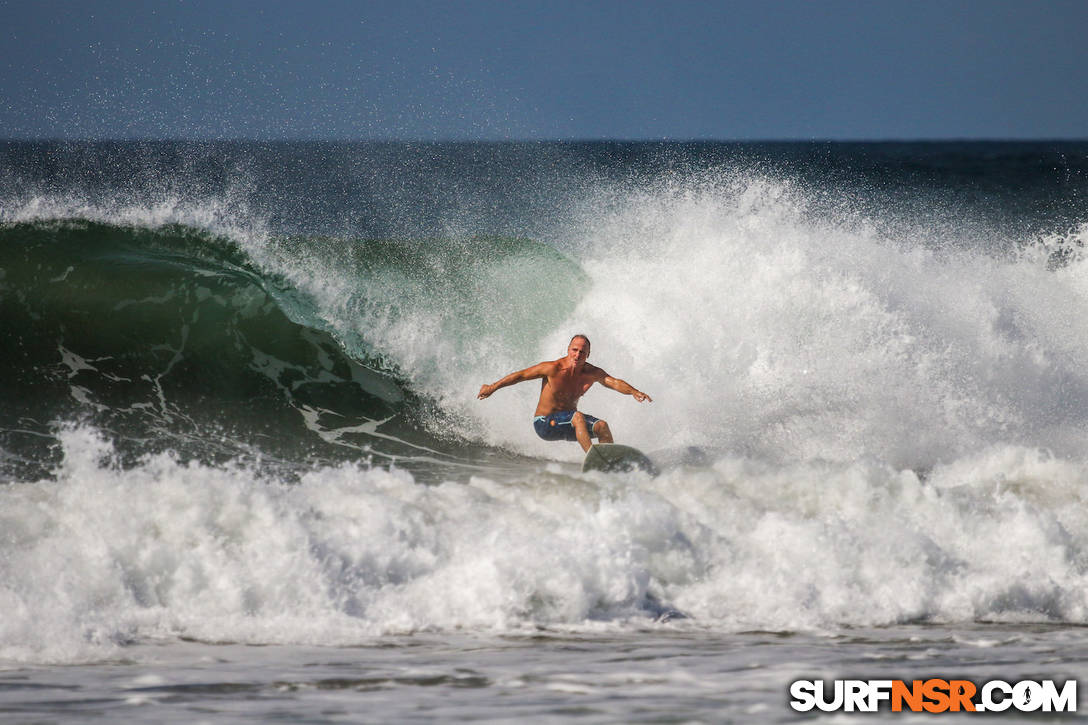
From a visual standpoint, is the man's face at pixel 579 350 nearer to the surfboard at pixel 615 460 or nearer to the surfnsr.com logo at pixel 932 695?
the surfboard at pixel 615 460

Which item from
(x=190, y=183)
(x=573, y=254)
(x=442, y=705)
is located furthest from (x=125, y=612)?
(x=190, y=183)

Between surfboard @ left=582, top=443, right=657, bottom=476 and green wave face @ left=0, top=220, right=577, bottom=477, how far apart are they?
189 cm

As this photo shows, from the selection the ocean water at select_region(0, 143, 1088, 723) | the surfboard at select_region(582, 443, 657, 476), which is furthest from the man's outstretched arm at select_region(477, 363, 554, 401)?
the surfboard at select_region(582, 443, 657, 476)

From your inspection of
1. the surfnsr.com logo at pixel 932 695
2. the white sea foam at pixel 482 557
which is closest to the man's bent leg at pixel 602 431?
the white sea foam at pixel 482 557

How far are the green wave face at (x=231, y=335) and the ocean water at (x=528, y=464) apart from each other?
4 cm

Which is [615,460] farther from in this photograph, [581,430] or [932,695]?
[932,695]

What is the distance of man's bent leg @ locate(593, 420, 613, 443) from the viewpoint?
327 inches

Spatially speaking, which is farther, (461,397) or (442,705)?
(461,397)

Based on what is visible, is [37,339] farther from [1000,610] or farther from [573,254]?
[1000,610]

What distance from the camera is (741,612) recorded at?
5988mm

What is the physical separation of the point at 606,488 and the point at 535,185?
17996 millimetres

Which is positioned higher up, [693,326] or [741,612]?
[693,326]

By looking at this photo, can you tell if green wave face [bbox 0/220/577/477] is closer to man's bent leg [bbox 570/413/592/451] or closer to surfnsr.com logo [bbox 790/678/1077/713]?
man's bent leg [bbox 570/413/592/451]

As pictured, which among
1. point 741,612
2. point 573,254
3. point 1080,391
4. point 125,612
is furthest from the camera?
point 573,254
